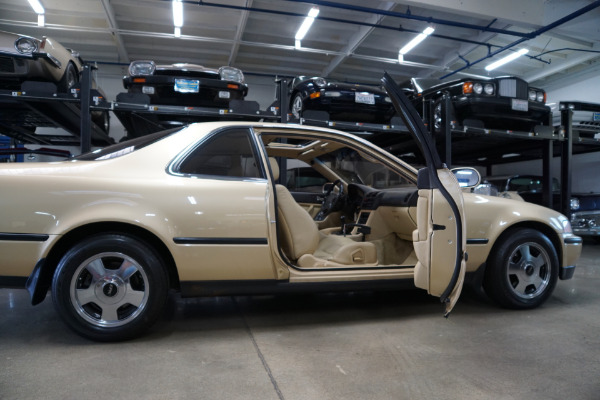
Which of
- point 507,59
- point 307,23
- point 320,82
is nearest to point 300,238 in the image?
point 320,82

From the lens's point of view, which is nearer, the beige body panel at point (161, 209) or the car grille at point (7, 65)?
the beige body panel at point (161, 209)

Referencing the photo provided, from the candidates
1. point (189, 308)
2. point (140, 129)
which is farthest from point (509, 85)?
point (140, 129)

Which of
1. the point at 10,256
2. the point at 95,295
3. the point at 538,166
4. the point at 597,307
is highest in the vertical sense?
the point at 538,166

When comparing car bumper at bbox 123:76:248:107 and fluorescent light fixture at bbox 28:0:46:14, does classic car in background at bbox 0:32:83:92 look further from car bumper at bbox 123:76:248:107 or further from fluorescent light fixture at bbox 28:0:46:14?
fluorescent light fixture at bbox 28:0:46:14

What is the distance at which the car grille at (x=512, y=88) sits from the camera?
546 centimetres

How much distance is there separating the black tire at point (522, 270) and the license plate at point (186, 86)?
3.73 metres

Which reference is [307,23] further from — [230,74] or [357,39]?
[230,74]

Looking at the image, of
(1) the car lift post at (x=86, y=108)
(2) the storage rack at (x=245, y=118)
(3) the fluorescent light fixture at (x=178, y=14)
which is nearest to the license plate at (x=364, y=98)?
(2) the storage rack at (x=245, y=118)

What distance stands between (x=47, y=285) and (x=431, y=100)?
5242 mm

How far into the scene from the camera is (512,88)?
5.51 m

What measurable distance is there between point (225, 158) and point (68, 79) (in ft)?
12.0

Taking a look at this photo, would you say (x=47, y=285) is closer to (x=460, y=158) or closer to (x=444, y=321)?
(x=444, y=321)

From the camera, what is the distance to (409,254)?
326 cm

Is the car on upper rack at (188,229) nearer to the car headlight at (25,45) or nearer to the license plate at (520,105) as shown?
the car headlight at (25,45)
